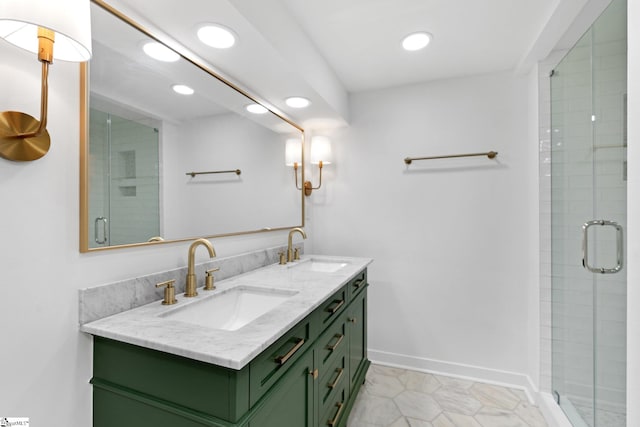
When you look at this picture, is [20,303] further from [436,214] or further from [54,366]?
[436,214]

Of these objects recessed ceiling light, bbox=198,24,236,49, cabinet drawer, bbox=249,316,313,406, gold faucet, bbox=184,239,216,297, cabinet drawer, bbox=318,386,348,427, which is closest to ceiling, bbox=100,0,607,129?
recessed ceiling light, bbox=198,24,236,49

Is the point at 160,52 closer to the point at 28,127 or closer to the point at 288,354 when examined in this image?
the point at 28,127

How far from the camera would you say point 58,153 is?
95 centimetres

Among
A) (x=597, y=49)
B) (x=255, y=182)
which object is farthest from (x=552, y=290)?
(x=255, y=182)

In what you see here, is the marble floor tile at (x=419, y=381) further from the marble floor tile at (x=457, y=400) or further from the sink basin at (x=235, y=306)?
the sink basin at (x=235, y=306)

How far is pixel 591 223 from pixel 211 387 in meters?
1.76

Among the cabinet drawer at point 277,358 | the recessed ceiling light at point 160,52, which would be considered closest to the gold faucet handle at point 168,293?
the cabinet drawer at point 277,358

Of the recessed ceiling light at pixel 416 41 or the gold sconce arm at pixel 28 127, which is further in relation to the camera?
the recessed ceiling light at pixel 416 41

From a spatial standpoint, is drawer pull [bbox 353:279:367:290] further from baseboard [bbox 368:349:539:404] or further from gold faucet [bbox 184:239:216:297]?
gold faucet [bbox 184:239:216:297]

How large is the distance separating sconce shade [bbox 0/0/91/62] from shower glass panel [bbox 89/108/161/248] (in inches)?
8.9

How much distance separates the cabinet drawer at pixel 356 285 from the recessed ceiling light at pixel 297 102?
1225mm

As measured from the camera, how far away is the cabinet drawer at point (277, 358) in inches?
34.8

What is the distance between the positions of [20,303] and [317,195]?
2108mm

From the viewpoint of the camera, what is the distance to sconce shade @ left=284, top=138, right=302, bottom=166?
243 cm
